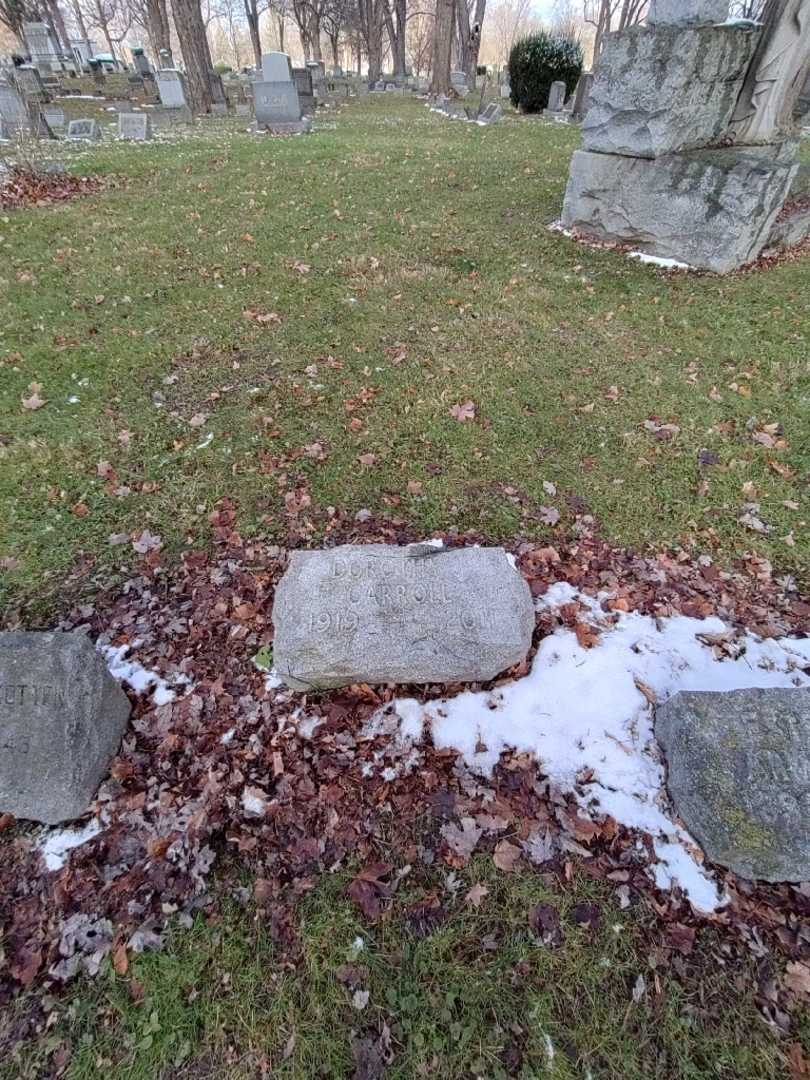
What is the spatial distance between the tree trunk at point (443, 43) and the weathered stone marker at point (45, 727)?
1011 inches

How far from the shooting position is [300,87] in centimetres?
1994

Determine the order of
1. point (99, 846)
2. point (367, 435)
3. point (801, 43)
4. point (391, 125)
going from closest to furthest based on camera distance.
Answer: point (99, 846)
point (367, 435)
point (801, 43)
point (391, 125)

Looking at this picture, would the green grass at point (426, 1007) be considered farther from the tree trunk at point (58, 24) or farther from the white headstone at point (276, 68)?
the tree trunk at point (58, 24)

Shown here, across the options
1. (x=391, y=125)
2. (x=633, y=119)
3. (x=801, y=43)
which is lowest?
(x=391, y=125)

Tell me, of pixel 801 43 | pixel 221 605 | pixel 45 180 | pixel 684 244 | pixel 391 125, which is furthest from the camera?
pixel 391 125

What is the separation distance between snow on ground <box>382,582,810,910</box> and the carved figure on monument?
7.15 m

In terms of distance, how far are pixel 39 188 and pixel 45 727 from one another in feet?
36.5

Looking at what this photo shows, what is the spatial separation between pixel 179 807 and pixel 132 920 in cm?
47

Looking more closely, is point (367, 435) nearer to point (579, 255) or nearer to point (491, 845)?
point (491, 845)

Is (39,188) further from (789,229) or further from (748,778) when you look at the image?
(748,778)

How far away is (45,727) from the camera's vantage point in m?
2.52

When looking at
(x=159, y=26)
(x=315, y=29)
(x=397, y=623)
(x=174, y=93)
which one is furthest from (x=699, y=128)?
(x=315, y=29)

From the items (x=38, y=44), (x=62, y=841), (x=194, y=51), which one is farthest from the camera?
(x=38, y=44)

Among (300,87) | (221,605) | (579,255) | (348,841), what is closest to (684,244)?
(579,255)
